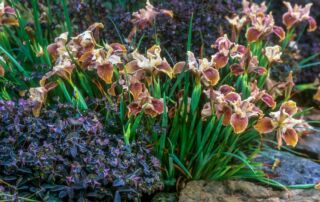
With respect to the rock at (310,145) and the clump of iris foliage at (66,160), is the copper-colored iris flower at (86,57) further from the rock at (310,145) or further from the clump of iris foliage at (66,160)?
the rock at (310,145)

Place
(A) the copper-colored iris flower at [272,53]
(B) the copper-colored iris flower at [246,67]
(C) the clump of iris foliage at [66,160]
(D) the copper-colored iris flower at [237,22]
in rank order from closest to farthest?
(C) the clump of iris foliage at [66,160]
(B) the copper-colored iris flower at [246,67]
(A) the copper-colored iris flower at [272,53]
(D) the copper-colored iris flower at [237,22]

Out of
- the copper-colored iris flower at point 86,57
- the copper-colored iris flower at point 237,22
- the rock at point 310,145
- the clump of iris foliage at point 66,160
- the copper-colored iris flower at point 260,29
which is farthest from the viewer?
the rock at point 310,145

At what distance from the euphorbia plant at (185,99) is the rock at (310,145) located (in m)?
0.54

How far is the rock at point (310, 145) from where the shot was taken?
3.34 meters

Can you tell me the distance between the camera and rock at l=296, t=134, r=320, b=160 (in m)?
3.34

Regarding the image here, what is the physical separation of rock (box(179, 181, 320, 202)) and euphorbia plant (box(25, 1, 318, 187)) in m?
0.07

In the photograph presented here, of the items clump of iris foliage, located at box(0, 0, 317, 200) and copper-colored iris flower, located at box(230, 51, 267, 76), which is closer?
clump of iris foliage, located at box(0, 0, 317, 200)

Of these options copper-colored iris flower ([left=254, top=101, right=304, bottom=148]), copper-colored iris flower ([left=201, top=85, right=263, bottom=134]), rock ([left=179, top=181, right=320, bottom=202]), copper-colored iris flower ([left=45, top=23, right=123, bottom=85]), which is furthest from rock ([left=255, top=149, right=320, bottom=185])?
copper-colored iris flower ([left=45, top=23, right=123, bottom=85])

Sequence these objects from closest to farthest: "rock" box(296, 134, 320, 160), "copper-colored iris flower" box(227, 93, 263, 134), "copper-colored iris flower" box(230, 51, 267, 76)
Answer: "copper-colored iris flower" box(227, 93, 263, 134)
"copper-colored iris flower" box(230, 51, 267, 76)
"rock" box(296, 134, 320, 160)

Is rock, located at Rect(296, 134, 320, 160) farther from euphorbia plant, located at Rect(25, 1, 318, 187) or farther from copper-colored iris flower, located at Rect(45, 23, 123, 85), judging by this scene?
copper-colored iris flower, located at Rect(45, 23, 123, 85)

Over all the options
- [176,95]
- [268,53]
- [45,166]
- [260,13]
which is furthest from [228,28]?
[45,166]

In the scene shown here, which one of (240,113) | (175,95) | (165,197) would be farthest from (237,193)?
(175,95)

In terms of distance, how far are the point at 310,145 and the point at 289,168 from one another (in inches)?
19.7

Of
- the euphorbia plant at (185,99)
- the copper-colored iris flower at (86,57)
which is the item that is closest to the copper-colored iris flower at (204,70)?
the euphorbia plant at (185,99)
